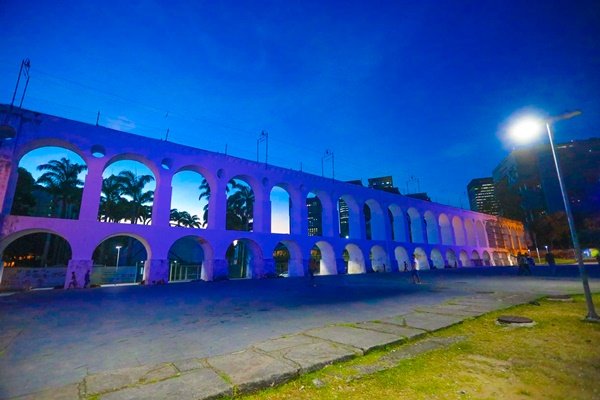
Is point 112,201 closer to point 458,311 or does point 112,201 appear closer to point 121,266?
point 121,266

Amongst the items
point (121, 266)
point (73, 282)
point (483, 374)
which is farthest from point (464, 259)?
point (483, 374)

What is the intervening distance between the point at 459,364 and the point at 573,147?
368ft

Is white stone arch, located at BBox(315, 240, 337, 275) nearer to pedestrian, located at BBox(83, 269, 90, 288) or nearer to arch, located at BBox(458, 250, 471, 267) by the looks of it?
pedestrian, located at BBox(83, 269, 90, 288)

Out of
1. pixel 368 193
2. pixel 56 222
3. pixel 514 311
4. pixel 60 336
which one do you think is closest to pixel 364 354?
pixel 514 311

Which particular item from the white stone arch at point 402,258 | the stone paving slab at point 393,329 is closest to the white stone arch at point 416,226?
the white stone arch at point 402,258

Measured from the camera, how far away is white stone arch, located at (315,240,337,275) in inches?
1121

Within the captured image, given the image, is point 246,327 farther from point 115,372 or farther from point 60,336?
point 60,336

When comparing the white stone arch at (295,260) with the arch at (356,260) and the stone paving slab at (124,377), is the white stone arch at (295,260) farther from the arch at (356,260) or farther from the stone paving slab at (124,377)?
the stone paving slab at (124,377)

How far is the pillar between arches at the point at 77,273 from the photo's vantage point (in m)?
15.9

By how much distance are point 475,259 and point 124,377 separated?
5515cm

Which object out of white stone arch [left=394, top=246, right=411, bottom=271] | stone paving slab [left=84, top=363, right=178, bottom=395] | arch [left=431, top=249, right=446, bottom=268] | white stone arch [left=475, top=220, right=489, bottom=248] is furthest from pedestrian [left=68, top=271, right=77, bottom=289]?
white stone arch [left=475, top=220, right=489, bottom=248]

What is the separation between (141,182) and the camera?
3291cm

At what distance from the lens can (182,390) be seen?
240 cm

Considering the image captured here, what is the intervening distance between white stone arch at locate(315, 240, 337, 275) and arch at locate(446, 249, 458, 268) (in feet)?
79.0
